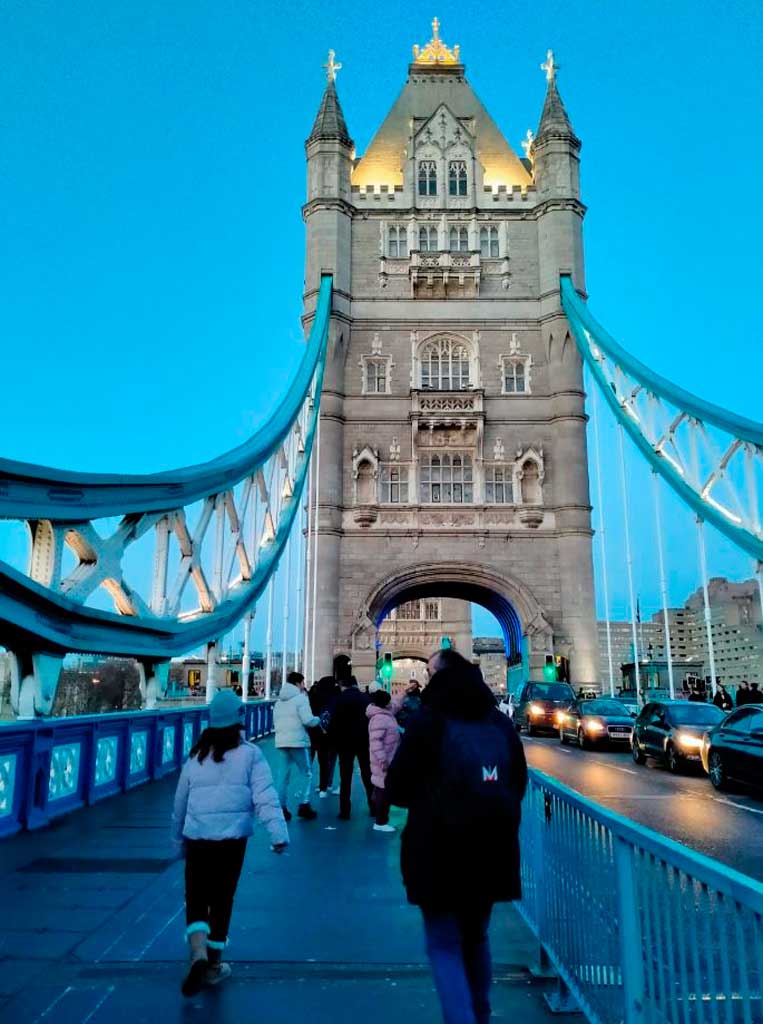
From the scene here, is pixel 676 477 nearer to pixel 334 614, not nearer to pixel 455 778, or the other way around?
pixel 334 614

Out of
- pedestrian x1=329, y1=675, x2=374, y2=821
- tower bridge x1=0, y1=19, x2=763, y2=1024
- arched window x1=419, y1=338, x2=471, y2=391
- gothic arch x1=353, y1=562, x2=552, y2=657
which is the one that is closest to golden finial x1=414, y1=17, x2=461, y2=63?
tower bridge x1=0, y1=19, x2=763, y2=1024

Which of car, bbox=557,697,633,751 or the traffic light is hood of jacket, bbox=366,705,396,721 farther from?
the traffic light

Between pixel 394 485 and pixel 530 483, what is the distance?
543 centimetres

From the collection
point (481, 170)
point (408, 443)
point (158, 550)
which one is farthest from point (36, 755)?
point (481, 170)

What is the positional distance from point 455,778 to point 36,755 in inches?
231

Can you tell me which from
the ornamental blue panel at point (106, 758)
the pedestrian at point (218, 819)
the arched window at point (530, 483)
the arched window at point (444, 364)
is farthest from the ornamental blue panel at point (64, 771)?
the arched window at point (444, 364)

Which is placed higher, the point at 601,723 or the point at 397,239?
the point at 397,239

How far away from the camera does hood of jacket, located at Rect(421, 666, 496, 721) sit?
3141mm

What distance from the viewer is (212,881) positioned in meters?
4.09

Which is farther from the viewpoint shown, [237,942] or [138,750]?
[138,750]

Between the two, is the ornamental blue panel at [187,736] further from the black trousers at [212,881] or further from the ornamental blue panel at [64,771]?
the black trousers at [212,881]

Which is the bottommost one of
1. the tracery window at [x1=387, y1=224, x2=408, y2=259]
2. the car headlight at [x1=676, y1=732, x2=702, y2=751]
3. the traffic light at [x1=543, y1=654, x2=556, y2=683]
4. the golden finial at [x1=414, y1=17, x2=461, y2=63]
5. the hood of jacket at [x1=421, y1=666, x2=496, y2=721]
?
the car headlight at [x1=676, y1=732, x2=702, y2=751]

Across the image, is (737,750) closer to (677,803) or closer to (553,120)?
(677,803)

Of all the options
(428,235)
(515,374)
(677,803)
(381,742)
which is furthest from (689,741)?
(428,235)
